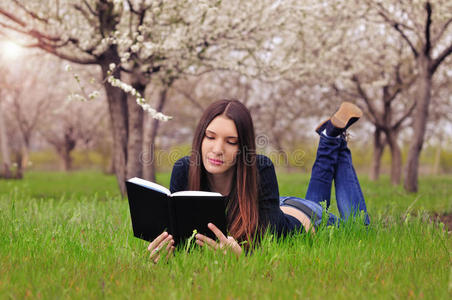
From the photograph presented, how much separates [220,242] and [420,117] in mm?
7569

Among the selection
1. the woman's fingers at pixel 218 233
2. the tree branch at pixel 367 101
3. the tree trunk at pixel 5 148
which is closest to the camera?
the woman's fingers at pixel 218 233

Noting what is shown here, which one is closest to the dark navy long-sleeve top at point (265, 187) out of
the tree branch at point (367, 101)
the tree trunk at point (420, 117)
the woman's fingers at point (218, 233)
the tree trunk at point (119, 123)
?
the woman's fingers at point (218, 233)

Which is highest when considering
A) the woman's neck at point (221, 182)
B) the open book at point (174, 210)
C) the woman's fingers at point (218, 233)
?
the woman's neck at point (221, 182)

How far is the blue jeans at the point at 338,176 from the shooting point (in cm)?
407

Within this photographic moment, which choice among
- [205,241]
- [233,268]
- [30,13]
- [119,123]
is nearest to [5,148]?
[119,123]

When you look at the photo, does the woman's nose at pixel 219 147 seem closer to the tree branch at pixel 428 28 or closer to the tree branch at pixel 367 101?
the tree branch at pixel 428 28

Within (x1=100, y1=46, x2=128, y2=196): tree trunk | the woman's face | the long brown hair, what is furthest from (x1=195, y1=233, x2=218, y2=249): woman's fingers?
(x1=100, y1=46, x2=128, y2=196): tree trunk

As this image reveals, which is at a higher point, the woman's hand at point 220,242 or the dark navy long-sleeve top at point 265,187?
the dark navy long-sleeve top at point 265,187

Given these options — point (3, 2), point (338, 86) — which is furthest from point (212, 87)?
point (3, 2)

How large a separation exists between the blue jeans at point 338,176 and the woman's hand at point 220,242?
1.36 m

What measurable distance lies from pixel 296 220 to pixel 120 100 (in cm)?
530

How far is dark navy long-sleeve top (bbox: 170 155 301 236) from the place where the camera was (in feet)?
10.1

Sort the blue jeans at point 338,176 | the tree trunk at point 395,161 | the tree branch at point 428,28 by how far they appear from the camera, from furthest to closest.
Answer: the tree trunk at point 395,161 < the tree branch at point 428,28 < the blue jeans at point 338,176

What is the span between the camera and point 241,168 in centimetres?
300
